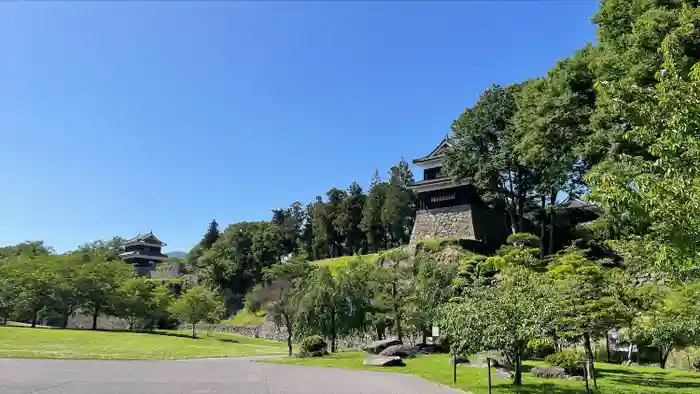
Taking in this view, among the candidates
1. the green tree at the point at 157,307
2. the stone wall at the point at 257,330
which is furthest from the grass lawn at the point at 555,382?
the green tree at the point at 157,307

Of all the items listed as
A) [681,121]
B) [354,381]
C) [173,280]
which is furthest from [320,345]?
[173,280]

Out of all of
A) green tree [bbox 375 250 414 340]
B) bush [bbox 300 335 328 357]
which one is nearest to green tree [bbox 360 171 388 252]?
green tree [bbox 375 250 414 340]

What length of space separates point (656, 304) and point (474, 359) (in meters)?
8.15

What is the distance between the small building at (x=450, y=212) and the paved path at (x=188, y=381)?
86.6 feet

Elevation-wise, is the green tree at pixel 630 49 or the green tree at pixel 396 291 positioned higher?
the green tree at pixel 630 49

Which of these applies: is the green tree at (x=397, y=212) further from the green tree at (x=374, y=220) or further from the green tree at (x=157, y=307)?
the green tree at (x=157, y=307)

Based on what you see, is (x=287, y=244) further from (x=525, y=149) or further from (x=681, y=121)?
(x=681, y=121)

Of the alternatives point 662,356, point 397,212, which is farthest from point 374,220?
point 662,356

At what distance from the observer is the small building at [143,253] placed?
7931cm

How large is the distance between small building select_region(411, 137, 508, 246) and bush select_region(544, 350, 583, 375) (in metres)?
22.2

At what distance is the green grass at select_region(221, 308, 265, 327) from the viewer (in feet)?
176

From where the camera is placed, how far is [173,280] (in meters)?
69.0

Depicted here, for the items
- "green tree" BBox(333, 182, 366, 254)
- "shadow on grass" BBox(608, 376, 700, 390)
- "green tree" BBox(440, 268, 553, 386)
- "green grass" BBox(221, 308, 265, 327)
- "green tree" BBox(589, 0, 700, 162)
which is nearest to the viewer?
"green tree" BBox(440, 268, 553, 386)

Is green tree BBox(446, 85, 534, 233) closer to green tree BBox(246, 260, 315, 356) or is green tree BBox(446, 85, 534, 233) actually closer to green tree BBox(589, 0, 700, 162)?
green tree BBox(589, 0, 700, 162)
